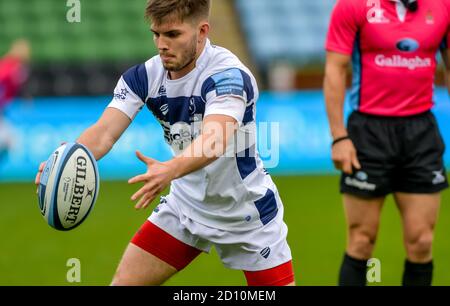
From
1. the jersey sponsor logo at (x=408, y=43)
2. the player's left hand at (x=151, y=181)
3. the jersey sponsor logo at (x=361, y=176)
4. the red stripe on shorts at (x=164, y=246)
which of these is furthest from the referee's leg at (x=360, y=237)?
the player's left hand at (x=151, y=181)

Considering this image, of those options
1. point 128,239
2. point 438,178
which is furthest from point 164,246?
point 128,239

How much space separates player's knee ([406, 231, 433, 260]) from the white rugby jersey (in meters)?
1.15

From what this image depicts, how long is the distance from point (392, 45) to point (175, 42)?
70.9 inches

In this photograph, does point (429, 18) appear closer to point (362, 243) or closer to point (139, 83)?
point (362, 243)

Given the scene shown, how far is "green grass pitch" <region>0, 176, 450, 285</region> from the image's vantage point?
268 inches

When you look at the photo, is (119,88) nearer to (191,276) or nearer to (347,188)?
(347,188)

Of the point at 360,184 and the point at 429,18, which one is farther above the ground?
the point at 429,18

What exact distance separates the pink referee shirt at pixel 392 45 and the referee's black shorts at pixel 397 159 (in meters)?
0.09

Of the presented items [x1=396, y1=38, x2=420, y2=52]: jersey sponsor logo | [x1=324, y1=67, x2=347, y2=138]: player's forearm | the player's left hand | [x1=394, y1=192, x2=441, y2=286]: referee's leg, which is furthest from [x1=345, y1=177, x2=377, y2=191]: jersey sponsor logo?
the player's left hand

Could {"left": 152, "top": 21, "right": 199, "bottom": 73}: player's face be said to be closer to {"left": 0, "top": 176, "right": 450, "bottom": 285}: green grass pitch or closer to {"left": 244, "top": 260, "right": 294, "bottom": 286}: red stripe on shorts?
{"left": 244, "top": 260, "right": 294, "bottom": 286}: red stripe on shorts

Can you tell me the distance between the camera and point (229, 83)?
13.4 feet

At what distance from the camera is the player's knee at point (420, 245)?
5316 millimetres

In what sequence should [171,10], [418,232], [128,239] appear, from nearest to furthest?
[171,10], [418,232], [128,239]
